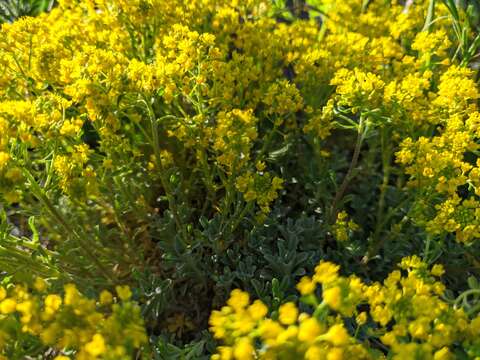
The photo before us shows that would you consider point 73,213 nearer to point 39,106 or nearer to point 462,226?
point 39,106

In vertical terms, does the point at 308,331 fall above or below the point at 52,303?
above

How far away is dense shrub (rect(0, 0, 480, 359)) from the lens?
1575mm

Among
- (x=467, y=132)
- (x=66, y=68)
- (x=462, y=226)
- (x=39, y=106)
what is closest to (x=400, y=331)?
(x=462, y=226)

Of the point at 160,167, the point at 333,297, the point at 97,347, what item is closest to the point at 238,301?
the point at 333,297

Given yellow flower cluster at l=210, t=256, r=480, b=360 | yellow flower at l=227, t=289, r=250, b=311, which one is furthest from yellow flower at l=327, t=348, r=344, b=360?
yellow flower at l=227, t=289, r=250, b=311

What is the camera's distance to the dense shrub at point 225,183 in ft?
5.17

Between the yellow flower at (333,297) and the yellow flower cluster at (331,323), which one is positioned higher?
the yellow flower at (333,297)

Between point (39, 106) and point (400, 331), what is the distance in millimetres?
1559

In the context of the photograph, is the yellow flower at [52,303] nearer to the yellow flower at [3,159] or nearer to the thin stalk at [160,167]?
the yellow flower at [3,159]

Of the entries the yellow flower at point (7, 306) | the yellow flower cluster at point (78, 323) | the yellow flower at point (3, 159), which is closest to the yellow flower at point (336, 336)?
the yellow flower cluster at point (78, 323)

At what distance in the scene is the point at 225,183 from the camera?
2217 mm

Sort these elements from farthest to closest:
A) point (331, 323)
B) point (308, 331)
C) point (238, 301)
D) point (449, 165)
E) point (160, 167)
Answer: point (160, 167)
point (449, 165)
point (331, 323)
point (238, 301)
point (308, 331)

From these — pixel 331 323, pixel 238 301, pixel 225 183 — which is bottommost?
pixel 331 323

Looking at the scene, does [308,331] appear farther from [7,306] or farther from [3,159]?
[3,159]
